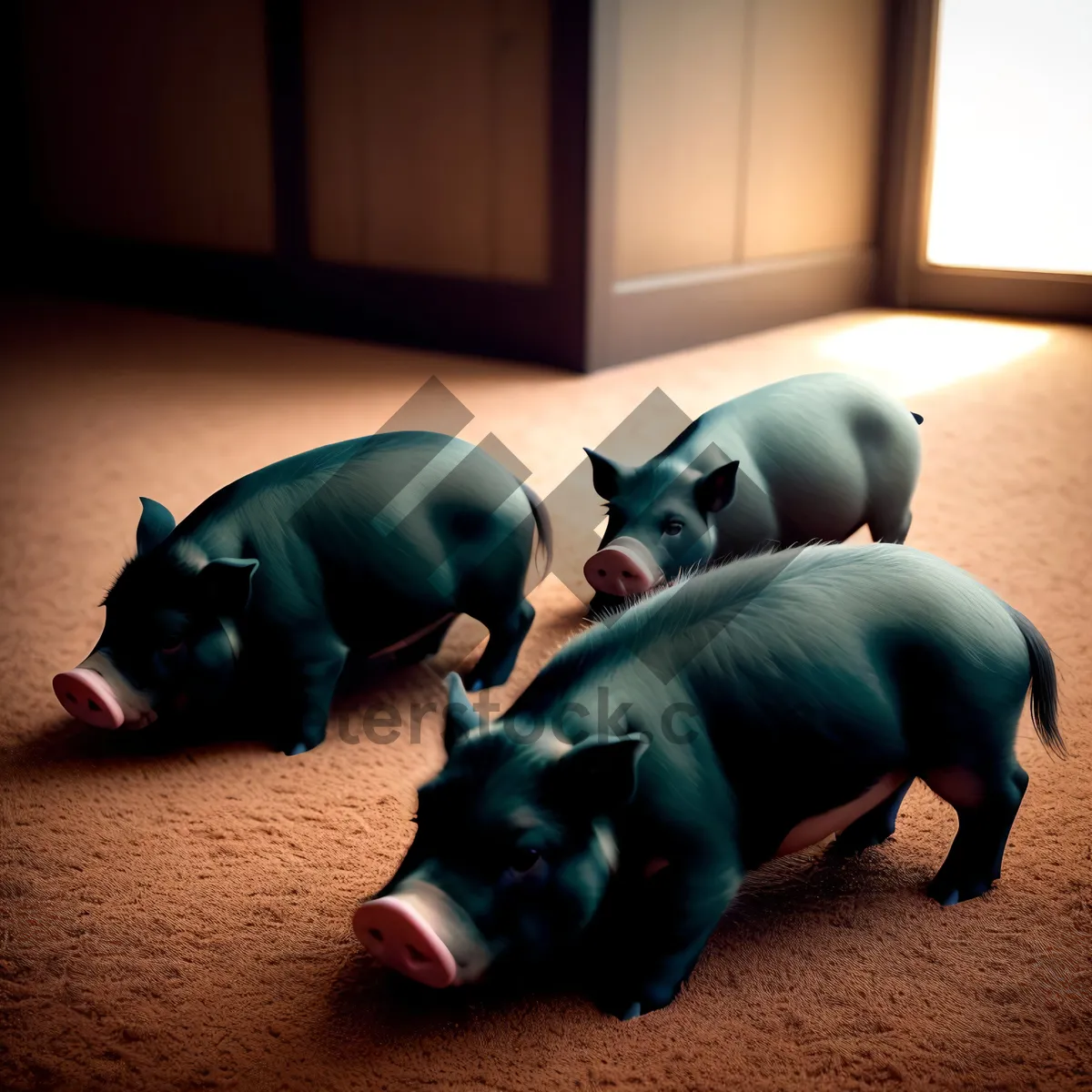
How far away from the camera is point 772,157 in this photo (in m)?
4.45

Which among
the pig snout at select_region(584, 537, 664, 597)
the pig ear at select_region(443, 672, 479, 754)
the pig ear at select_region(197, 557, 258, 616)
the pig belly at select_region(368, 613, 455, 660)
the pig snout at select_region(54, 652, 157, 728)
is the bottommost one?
the pig belly at select_region(368, 613, 455, 660)

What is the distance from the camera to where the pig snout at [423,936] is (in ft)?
2.93

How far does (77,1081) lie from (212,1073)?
→ 0.11 metres

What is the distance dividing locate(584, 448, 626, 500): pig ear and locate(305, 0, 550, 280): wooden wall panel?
2.22 m

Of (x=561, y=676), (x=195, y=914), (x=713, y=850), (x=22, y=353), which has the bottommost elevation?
(x=22, y=353)

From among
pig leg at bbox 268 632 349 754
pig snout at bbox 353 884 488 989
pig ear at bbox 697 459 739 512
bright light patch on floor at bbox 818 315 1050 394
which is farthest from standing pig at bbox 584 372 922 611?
bright light patch on floor at bbox 818 315 1050 394

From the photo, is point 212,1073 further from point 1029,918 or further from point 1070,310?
point 1070,310

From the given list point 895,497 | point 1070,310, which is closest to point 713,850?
point 895,497

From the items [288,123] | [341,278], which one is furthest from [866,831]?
[288,123]

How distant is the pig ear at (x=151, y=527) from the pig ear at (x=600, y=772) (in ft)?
2.51

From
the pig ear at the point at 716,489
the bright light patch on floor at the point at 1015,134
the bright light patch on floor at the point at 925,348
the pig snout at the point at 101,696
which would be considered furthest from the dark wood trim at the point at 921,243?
the pig snout at the point at 101,696

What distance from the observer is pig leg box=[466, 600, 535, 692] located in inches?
65.7

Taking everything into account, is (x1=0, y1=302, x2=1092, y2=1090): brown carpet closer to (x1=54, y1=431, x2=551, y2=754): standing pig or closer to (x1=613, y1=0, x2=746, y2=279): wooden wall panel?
(x1=54, y1=431, x2=551, y2=754): standing pig

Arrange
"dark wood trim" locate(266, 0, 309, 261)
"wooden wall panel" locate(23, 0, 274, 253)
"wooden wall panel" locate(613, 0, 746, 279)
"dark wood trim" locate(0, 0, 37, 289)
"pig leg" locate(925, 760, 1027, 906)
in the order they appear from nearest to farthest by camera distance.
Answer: "pig leg" locate(925, 760, 1027, 906) → "wooden wall panel" locate(613, 0, 746, 279) → "dark wood trim" locate(266, 0, 309, 261) → "wooden wall panel" locate(23, 0, 274, 253) → "dark wood trim" locate(0, 0, 37, 289)
